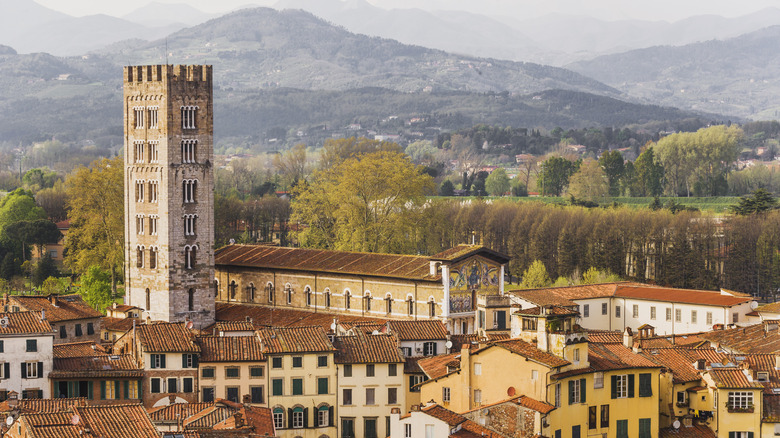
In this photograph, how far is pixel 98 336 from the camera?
7525cm

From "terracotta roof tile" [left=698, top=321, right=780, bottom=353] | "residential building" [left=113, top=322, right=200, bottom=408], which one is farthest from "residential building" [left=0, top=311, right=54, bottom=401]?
"terracotta roof tile" [left=698, top=321, right=780, bottom=353]

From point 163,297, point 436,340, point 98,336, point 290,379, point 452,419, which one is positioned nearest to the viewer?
point 452,419

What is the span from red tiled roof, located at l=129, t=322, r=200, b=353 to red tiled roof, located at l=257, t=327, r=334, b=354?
2852 millimetres

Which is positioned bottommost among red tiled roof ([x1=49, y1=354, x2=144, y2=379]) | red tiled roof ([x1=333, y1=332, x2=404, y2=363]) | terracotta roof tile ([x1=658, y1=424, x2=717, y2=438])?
terracotta roof tile ([x1=658, y1=424, x2=717, y2=438])

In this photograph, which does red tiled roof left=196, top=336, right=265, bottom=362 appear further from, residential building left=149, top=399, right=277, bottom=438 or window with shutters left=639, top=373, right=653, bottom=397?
window with shutters left=639, top=373, right=653, bottom=397

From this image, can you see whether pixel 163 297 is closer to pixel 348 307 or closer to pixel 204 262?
pixel 204 262

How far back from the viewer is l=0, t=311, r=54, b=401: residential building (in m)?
60.0

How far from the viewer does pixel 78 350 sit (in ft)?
208

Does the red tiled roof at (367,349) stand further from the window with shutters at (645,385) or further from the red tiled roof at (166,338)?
the window with shutters at (645,385)

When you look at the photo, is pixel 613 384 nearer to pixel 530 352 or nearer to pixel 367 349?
pixel 530 352

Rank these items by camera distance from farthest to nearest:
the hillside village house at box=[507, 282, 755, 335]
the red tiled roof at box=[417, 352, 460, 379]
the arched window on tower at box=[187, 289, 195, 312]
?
the arched window on tower at box=[187, 289, 195, 312] < the hillside village house at box=[507, 282, 755, 335] < the red tiled roof at box=[417, 352, 460, 379]

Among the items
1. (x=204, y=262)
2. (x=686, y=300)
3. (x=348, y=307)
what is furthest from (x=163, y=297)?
(x=686, y=300)

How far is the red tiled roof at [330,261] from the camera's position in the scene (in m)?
76.1

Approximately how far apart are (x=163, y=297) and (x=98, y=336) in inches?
270
